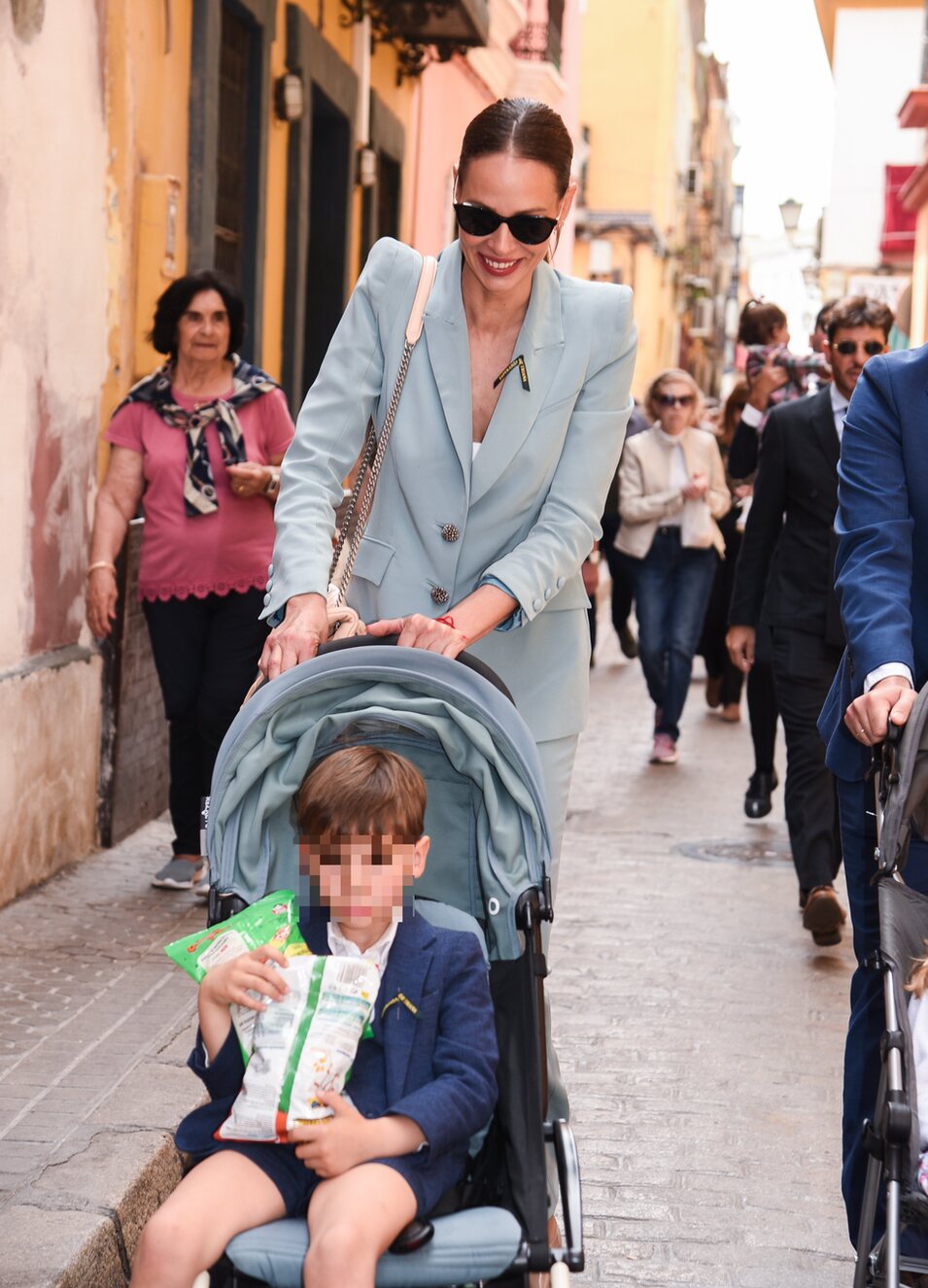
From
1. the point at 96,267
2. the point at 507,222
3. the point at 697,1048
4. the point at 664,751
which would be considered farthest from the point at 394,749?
the point at 664,751

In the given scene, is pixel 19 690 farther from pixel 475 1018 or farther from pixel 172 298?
pixel 475 1018

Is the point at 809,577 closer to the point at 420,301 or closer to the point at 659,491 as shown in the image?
the point at 420,301

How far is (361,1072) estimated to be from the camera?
3.24 m

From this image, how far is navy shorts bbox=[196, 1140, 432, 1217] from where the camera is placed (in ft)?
10.1

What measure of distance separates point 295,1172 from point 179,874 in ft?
12.9

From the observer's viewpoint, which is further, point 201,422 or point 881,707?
point 201,422

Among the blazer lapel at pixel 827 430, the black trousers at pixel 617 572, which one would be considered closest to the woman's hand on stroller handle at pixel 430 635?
the blazer lapel at pixel 827 430

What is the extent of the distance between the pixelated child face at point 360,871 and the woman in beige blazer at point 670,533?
7807 mm

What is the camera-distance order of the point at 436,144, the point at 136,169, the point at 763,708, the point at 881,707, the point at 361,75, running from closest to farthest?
the point at 881,707, the point at 136,169, the point at 763,708, the point at 361,75, the point at 436,144

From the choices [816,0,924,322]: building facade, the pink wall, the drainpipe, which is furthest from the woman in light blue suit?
[816,0,924,322]: building facade

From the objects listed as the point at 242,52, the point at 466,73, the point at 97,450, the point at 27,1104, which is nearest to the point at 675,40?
the point at 466,73

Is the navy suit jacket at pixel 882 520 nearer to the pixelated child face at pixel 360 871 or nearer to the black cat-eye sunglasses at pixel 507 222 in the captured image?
the black cat-eye sunglasses at pixel 507 222

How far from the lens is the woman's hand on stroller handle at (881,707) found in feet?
11.1

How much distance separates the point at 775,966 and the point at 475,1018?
378cm
